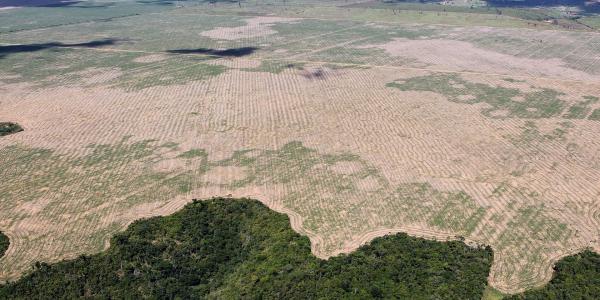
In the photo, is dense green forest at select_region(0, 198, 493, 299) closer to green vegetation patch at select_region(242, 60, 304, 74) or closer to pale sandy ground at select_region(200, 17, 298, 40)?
green vegetation patch at select_region(242, 60, 304, 74)

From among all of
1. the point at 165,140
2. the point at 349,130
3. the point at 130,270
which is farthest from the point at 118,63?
the point at 130,270

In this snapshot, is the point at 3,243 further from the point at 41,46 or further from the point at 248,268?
the point at 41,46

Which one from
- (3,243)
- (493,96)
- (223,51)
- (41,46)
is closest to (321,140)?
(493,96)

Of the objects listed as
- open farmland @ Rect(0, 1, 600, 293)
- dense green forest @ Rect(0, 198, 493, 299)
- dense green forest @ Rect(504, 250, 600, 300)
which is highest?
open farmland @ Rect(0, 1, 600, 293)

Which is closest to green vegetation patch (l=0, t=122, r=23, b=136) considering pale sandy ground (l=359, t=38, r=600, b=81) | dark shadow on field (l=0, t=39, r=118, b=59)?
dark shadow on field (l=0, t=39, r=118, b=59)

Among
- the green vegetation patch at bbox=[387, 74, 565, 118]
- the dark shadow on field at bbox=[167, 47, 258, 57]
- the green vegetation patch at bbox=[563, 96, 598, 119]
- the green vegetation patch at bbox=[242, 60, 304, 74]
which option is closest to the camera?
the green vegetation patch at bbox=[563, 96, 598, 119]

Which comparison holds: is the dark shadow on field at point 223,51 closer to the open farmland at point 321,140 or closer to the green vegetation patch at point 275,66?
the open farmland at point 321,140

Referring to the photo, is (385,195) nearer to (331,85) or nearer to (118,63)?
(331,85)
